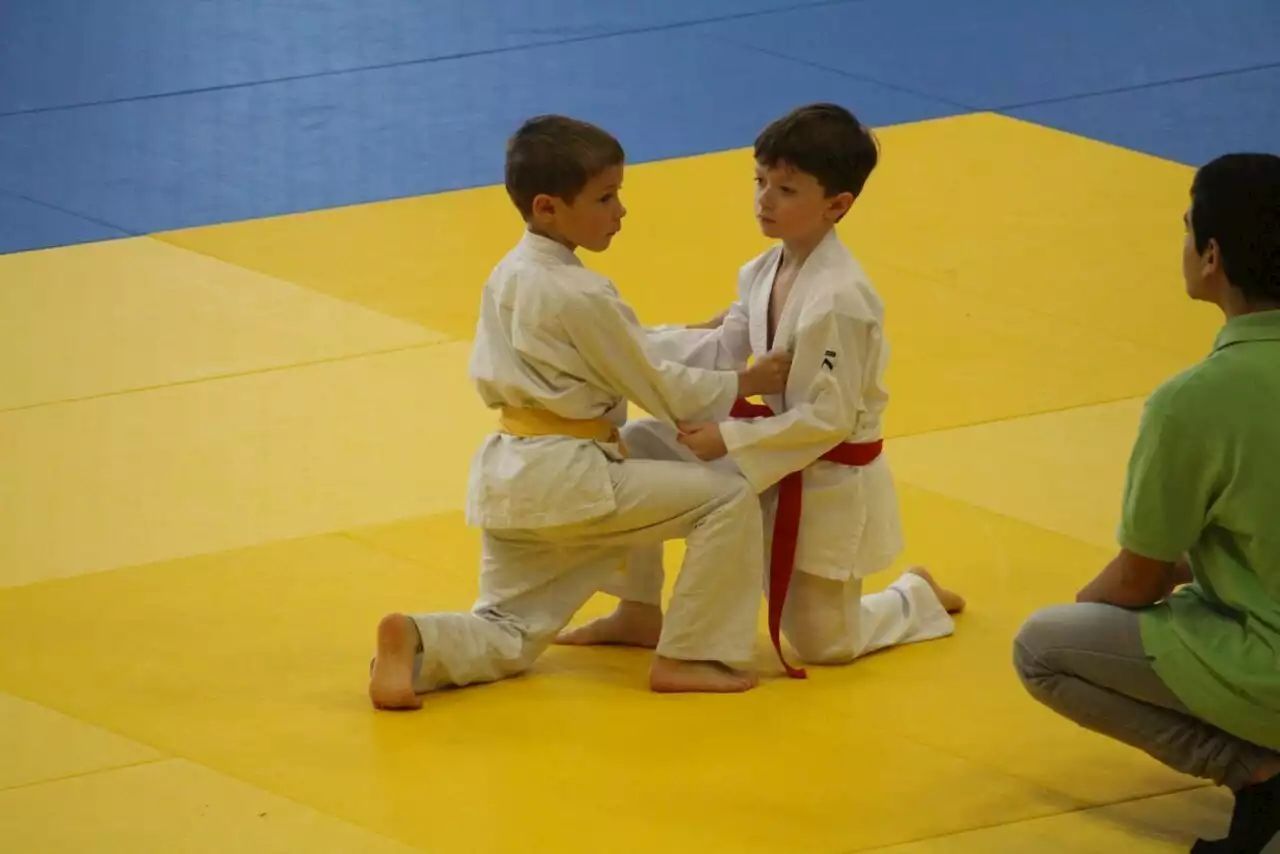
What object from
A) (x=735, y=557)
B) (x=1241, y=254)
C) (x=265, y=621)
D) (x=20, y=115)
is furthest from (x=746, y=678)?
(x=20, y=115)

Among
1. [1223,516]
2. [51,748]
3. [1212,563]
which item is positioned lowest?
[51,748]

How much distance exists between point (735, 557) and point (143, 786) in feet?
4.02

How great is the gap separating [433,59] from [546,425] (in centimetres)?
591

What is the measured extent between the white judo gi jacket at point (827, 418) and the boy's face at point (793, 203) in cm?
6

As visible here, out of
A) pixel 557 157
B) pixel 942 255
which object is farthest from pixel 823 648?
pixel 942 255

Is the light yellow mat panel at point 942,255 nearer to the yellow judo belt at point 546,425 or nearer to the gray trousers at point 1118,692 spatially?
the yellow judo belt at point 546,425

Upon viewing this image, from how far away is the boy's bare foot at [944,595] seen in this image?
4.84 metres

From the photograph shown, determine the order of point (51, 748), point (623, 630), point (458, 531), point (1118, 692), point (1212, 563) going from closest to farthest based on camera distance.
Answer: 1. point (1212, 563)
2. point (1118, 692)
3. point (51, 748)
4. point (623, 630)
5. point (458, 531)

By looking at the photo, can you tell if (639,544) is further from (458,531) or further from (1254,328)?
Result: (1254,328)

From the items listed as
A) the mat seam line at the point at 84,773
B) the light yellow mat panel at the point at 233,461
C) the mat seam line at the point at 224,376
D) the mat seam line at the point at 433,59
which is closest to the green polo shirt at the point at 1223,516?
the mat seam line at the point at 84,773

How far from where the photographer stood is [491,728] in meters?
4.37

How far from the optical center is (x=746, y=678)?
455 centimetres

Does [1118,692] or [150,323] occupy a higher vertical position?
[1118,692]

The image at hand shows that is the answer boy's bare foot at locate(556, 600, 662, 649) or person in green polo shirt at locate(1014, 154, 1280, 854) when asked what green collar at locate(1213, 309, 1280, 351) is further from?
boy's bare foot at locate(556, 600, 662, 649)
